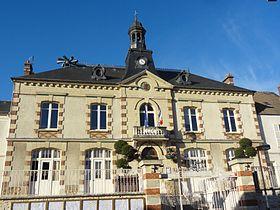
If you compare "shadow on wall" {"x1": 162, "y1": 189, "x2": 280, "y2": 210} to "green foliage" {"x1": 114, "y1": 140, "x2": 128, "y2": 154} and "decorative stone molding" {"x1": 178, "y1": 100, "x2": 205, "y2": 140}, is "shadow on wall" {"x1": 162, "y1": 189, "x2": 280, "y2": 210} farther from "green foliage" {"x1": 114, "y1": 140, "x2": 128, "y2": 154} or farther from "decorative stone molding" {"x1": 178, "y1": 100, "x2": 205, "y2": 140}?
"decorative stone molding" {"x1": 178, "y1": 100, "x2": 205, "y2": 140}

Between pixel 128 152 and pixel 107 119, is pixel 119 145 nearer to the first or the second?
pixel 128 152

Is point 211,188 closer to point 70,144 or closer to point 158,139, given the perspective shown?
point 158,139

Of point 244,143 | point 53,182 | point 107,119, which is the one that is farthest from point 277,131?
point 53,182

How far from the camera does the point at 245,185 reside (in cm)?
938

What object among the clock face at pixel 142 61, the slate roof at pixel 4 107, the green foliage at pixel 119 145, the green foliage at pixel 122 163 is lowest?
the green foliage at pixel 122 163

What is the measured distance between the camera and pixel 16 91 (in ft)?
55.3

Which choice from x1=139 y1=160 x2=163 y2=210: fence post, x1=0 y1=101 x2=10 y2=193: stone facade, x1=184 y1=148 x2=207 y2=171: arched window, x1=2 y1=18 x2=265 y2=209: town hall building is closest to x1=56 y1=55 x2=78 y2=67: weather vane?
x1=2 y1=18 x2=265 y2=209: town hall building

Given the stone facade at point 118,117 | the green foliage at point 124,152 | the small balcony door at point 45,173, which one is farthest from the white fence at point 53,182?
the green foliage at point 124,152

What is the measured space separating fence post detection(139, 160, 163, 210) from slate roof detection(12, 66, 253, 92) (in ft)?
34.3

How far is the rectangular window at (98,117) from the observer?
57.2 feet

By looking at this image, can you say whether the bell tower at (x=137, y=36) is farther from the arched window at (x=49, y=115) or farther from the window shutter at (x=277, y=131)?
the window shutter at (x=277, y=131)

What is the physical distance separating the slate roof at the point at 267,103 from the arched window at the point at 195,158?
6654mm

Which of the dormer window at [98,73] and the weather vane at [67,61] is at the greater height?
the weather vane at [67,61]

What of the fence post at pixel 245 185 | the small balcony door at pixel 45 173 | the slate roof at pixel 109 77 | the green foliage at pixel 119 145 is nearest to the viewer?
the fence post at pixel 245 185
